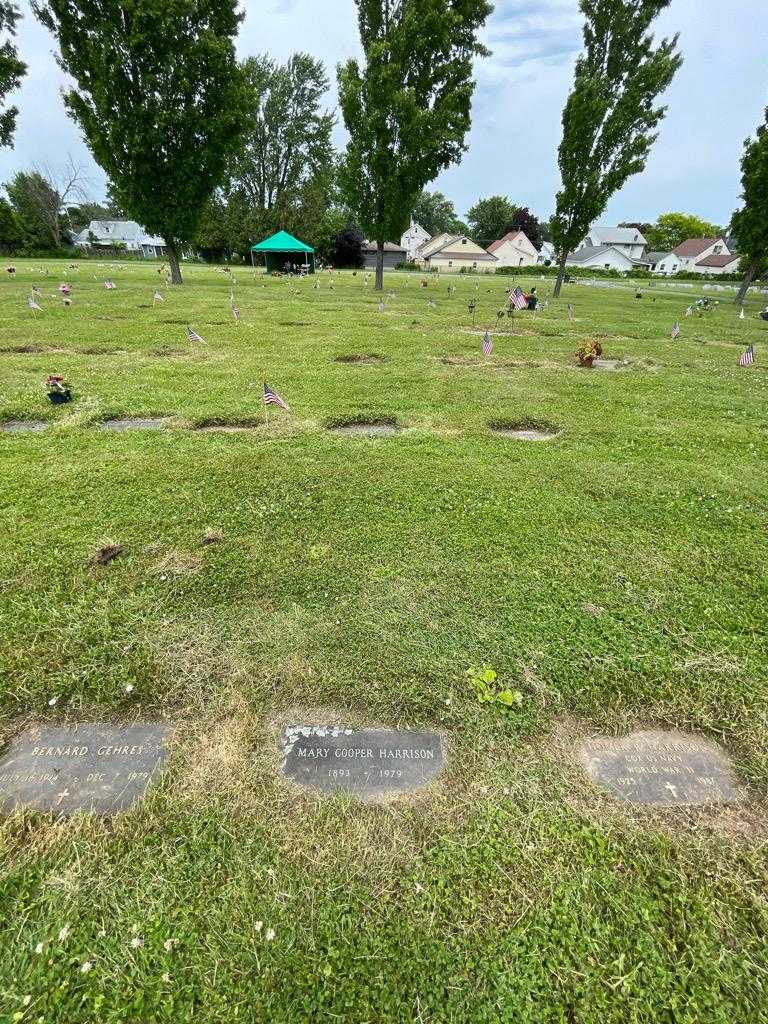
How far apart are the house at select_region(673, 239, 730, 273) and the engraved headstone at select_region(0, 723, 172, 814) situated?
288 ft

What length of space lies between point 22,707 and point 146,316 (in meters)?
12.8

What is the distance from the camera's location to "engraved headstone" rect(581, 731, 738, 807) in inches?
75.7

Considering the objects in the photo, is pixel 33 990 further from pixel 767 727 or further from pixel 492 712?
pixel 767 727

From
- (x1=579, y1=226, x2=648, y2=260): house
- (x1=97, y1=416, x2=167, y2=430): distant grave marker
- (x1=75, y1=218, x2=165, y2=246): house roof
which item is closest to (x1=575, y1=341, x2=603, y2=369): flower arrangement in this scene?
(x1=97, y1=416, x2=167, y2=430): distant grave marker

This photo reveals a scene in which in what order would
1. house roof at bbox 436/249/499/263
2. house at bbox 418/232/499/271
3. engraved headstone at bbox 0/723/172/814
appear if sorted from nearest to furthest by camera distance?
engraved headstone at bbox 0/723/172/814 → house at bbox 418/232/499/271 → house roof at bbox 436/249/499/263

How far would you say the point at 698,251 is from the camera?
227 ft

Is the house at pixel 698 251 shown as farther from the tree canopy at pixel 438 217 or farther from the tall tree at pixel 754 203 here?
the tall tree at pixel 754 203

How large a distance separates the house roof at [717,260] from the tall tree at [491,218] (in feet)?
94.4

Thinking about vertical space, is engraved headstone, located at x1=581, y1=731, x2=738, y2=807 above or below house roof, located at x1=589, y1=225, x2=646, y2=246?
below

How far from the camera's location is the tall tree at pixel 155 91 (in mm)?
16031

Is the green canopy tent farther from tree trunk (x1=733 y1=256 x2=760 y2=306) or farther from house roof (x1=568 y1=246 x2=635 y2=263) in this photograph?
house roof (x1=568 y1=246 x2=635 y2=263)

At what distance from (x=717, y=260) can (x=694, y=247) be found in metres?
8.49

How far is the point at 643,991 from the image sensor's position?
1418 mm

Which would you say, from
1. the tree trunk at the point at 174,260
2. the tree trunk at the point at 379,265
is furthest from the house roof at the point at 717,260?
the tree trunk at the point at 174,260
